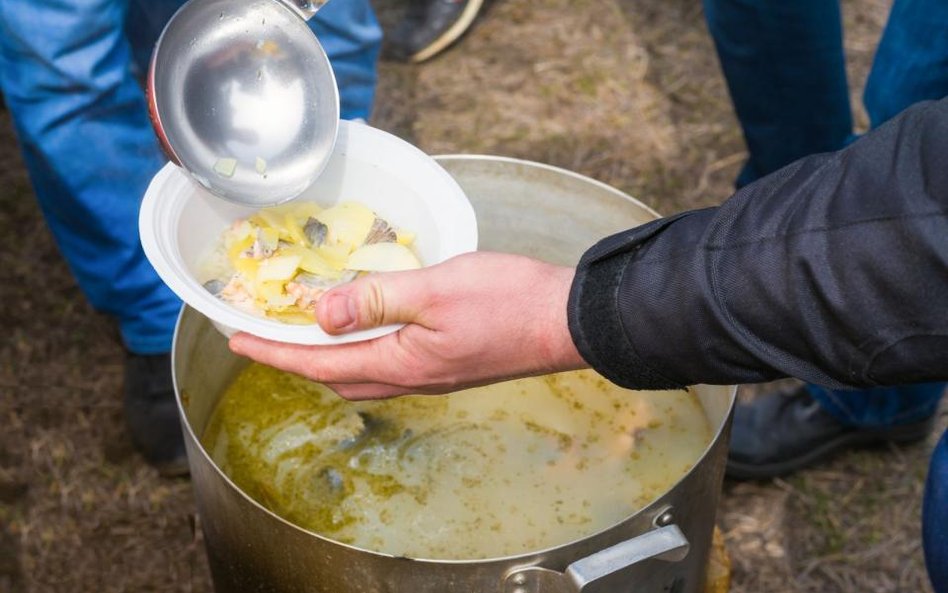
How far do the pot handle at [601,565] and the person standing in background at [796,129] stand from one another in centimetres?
103

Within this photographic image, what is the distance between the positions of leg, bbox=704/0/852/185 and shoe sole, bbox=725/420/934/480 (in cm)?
55

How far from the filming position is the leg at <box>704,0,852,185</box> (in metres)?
1.94

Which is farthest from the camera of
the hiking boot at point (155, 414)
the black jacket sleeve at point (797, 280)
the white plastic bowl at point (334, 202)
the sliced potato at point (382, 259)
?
the hiking boot at point (155, 414)

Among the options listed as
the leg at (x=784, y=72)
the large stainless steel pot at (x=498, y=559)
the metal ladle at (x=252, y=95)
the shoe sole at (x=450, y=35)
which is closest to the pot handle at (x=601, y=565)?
the large stainless steel pot at (x=498, y=559)

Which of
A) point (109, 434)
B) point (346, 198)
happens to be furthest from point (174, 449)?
point (346, 198)

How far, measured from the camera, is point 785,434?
2.03m

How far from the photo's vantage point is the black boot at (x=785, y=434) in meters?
2.02

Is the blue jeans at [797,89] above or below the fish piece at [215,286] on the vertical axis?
below

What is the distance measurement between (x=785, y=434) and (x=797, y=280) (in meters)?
1.15

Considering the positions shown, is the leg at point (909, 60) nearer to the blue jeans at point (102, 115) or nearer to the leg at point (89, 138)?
the blue jeans at point (102, 115)

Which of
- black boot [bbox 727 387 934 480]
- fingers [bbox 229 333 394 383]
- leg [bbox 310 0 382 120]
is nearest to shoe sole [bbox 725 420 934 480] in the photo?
black boot [bbox 727 387 934 480]

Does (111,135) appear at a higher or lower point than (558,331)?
lower

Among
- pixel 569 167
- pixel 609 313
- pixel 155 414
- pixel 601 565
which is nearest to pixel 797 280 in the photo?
pixel 609 313

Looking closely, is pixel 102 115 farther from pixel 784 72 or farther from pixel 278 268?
pixel 784 72
